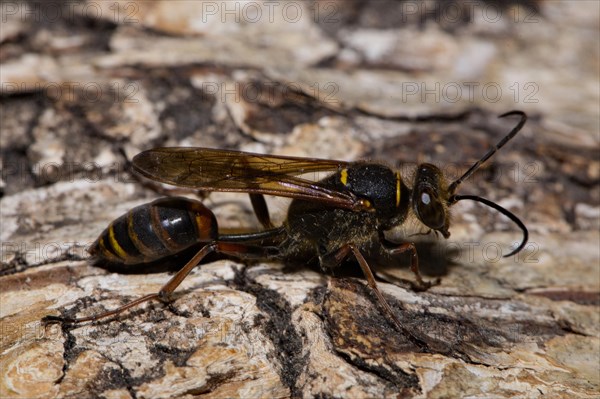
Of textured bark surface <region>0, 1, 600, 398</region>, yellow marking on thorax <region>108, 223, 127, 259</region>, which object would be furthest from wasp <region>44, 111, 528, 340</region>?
textured bark surface <region>0, 1, 600, 398</region>

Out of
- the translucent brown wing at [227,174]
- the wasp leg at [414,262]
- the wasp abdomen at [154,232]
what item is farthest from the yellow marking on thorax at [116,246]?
the wasp leg at [414,262]

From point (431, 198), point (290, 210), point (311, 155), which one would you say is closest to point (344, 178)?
point (290, 210)

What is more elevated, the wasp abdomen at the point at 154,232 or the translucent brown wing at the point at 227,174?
the translucent brown wing at the point at 227,174

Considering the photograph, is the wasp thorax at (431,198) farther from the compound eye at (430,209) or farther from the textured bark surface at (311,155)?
the textured bark surface at (311,155)

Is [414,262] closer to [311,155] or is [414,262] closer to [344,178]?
[344,178]

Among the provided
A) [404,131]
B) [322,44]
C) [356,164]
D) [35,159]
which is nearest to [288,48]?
[322,44]

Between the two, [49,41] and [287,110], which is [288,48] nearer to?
[287,110]
